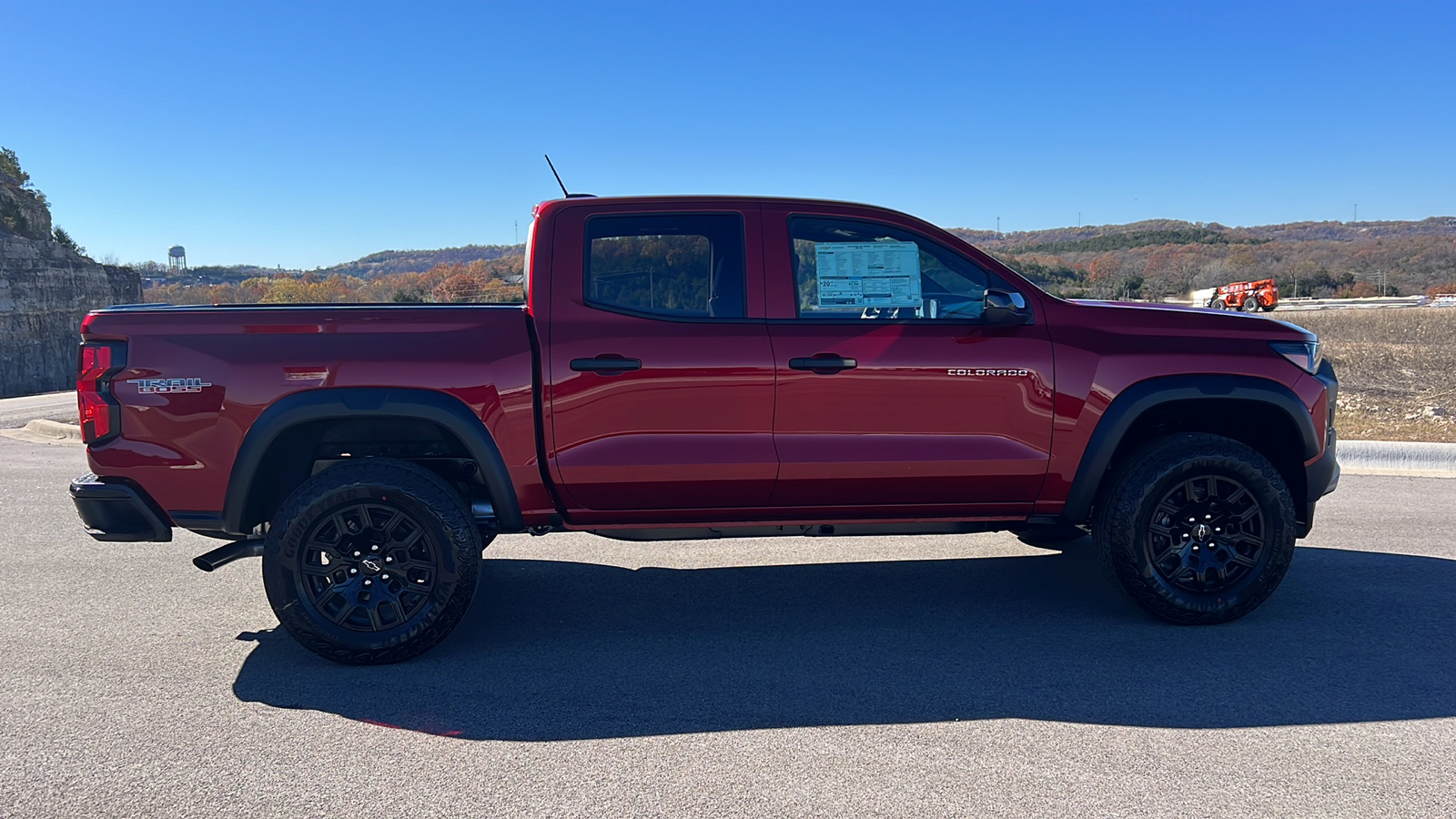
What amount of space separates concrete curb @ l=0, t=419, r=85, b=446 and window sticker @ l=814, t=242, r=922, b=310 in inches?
436

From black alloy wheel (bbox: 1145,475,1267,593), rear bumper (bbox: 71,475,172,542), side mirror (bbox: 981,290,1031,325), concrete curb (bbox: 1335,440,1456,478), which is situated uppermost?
side mirror (bbox: 981,290,1031,325)

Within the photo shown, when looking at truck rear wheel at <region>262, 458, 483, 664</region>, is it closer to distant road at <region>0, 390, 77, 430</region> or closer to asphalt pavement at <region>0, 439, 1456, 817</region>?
asphalt pavement at <region>0, 439, 1456, 817</region>

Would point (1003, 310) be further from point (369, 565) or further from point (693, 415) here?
point (369, 565)

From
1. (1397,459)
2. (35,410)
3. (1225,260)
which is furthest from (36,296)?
(1225,260)

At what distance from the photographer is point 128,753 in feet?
11.1

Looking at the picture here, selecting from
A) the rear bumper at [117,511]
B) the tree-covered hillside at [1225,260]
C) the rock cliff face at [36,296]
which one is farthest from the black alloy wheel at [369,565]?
the rock cliff face at [36,296]

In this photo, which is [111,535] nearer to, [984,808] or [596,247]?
[596,247]

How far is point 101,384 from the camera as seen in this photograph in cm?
412

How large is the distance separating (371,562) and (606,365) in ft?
4.42

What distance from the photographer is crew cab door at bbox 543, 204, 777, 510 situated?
4.30m

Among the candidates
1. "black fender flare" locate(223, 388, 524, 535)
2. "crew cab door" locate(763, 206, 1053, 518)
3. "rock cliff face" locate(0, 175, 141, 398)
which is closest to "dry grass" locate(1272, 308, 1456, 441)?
"crew cab door" locate(763, 206, 1053, 518)

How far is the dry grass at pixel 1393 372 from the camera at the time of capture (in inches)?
428

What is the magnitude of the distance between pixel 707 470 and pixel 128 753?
2412 millimetres

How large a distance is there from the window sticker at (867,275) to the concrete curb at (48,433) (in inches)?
436
